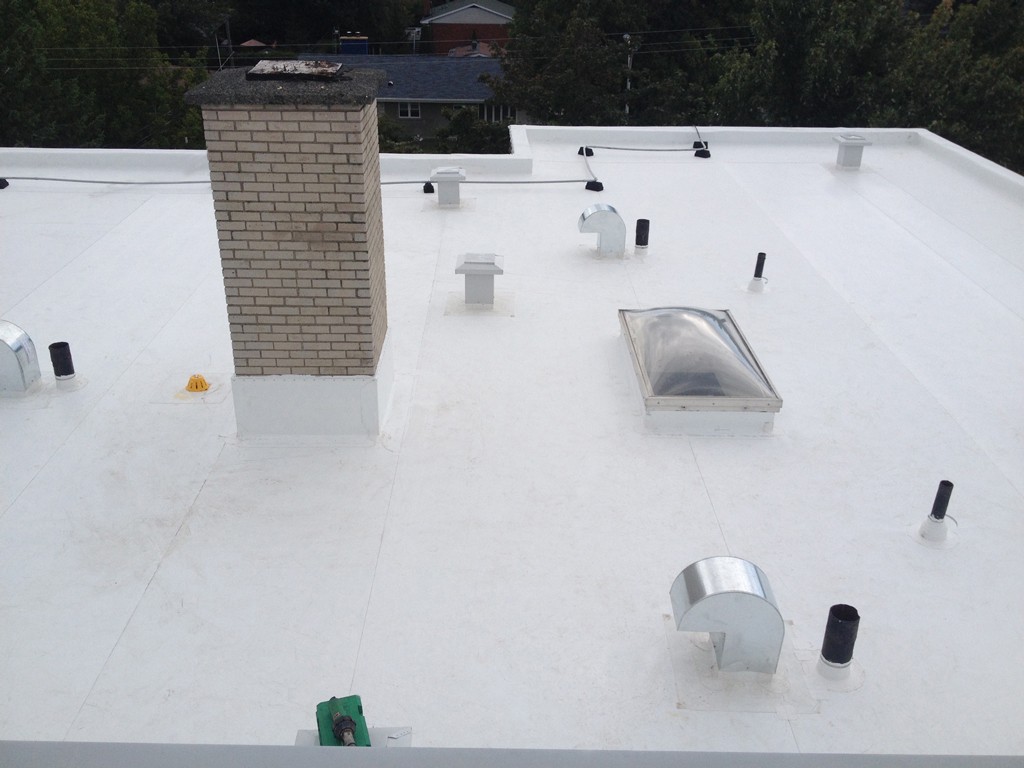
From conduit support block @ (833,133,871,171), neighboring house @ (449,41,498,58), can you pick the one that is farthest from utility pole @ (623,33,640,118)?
conduit support block @ (833,133,871,171)

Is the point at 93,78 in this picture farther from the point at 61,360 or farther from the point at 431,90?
the point at 61,360

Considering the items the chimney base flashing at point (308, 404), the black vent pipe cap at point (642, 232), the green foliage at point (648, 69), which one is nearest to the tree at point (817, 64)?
the green foliage at point (648, 69)

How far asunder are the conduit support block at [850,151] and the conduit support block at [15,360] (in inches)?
431

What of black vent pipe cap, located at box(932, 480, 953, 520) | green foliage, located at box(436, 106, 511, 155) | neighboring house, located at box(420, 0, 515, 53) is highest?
black vent pipe cap, located at box(932, 480, 953, 520)

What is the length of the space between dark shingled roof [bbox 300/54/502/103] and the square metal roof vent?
131 ft

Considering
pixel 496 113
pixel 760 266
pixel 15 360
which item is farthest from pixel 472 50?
pixel 15 360

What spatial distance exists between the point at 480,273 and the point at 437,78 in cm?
4162

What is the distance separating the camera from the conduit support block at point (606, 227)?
31.7ft

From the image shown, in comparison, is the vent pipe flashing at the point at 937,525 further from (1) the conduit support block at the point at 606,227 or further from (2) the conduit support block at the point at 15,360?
(2) the conduit support block at the point at 15,360

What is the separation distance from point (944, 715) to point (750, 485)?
2.01 m

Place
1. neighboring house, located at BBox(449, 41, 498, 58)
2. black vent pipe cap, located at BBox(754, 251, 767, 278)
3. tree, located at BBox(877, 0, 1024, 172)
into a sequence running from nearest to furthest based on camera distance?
black vent pipe cap, located at BBox(754, 251, 767, 278) → tree, located at BBox(877, 0, 1024, 172) → neighboring house, located at BBox(449, 41, 498, 58)

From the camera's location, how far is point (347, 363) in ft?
21.2

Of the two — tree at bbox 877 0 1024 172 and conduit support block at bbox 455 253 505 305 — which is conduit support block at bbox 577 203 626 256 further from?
tree at bbox 877 0 1024 172

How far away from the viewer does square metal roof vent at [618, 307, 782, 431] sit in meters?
6.75
